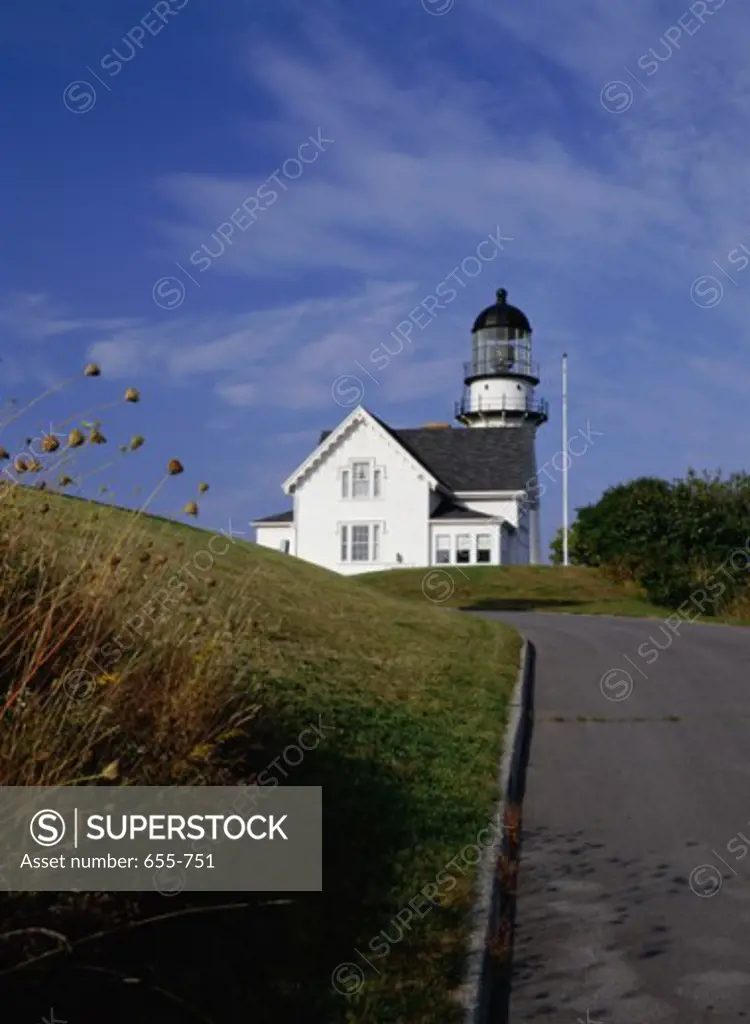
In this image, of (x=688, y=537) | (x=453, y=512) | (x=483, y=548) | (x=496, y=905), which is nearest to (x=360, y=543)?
(x=453, y=512)

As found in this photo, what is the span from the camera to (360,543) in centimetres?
5075

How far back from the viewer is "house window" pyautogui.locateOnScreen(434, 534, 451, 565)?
4991 centimetres

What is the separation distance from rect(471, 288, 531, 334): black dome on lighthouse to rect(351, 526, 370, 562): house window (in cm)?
1785

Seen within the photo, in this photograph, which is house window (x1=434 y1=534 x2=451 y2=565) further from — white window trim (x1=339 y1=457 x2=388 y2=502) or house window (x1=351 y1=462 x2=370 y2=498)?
house window (x1=351 y1=462 x2=370 y2=498)

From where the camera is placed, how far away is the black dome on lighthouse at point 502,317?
206 feet

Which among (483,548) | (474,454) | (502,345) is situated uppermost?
(502,345)

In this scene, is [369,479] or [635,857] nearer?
[635,857]

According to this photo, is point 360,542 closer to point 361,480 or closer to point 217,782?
point 361,480

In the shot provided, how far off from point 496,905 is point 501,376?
183ft

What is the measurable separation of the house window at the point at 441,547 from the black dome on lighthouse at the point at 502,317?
17.5 m

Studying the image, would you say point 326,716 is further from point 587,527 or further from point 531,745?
point 587,527

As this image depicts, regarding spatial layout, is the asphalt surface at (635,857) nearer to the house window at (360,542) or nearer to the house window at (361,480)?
the house window at (360,542)

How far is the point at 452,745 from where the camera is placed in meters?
10.5

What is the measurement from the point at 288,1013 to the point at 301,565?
1811 centimetres
